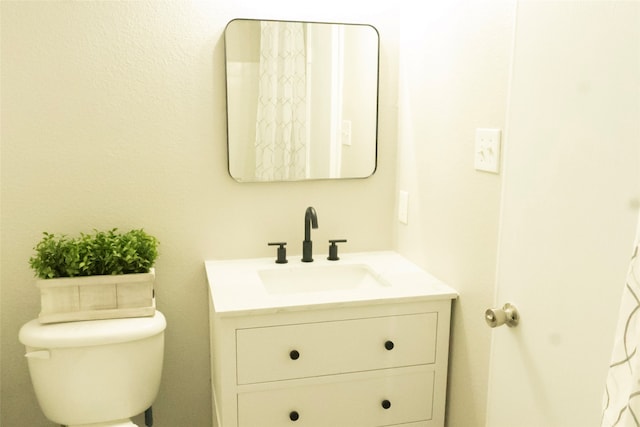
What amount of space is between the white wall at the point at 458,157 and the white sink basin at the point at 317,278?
209 millimetres

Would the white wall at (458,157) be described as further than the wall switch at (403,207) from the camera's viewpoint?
No

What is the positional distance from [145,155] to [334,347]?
37.0 inches

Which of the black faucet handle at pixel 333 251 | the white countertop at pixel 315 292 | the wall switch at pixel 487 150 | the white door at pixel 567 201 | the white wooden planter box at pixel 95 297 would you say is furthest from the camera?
the black faucet handle at pixel 333 251

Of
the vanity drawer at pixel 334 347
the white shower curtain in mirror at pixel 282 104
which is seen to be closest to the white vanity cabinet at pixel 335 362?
the vanity drawer at pixel 334 347

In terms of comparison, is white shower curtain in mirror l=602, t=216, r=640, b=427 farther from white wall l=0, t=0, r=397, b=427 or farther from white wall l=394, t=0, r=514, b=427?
white wall l=0, t=0, r=397, b=427

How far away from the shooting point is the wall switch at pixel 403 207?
2125mm

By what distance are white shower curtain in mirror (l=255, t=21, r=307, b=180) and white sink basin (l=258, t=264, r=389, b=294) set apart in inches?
13.8

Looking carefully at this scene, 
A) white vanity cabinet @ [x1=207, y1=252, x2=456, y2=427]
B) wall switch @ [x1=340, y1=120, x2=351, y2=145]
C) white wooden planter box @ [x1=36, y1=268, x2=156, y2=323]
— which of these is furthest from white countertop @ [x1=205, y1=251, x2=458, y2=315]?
wall switch @ [x1=340, y1=120, x2=351, y2=145]

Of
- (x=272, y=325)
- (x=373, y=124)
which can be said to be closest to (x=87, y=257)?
(x=272, y=325)

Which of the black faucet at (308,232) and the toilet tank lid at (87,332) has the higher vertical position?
the black faucet at (308,232)

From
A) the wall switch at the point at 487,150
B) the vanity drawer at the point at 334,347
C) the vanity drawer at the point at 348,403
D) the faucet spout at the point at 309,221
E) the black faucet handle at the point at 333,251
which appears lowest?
the vanity drawer at the point at 348,403

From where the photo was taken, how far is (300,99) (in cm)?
206

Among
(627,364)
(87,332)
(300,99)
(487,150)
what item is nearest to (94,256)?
(87,332)

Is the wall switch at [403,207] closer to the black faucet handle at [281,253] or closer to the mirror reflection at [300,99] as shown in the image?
the mirror reflection at [300,99]
